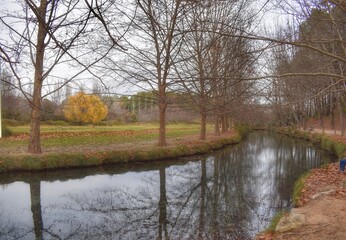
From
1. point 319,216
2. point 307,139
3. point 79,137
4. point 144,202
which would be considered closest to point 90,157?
point 144,202

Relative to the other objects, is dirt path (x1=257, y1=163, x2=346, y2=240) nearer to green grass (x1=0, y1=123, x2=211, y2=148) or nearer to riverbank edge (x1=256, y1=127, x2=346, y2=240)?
riverbank edge (x1=256, y1=127, x2=346, y2=240)

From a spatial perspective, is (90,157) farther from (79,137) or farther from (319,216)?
(319,216)

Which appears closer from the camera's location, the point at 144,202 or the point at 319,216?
the point at 319,216

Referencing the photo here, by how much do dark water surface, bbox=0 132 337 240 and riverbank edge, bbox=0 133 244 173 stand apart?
0.59m

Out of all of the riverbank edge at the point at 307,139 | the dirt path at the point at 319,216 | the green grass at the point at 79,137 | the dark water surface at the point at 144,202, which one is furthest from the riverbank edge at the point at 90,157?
the dirt path at the point at 319,216

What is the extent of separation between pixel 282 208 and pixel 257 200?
99cm

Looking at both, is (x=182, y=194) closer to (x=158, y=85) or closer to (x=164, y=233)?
(x=164, y=233)

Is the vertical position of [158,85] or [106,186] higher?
[158,85]

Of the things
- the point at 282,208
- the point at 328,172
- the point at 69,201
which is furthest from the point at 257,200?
the point at 69,201

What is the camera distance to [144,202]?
9.84m

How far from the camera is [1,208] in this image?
8.92 meters

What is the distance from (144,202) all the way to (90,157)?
19.2 ft

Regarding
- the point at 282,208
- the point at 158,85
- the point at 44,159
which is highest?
the point at 158,85

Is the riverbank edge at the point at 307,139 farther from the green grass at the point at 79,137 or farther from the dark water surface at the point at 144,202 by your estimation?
the green grass at the point at 79,137
